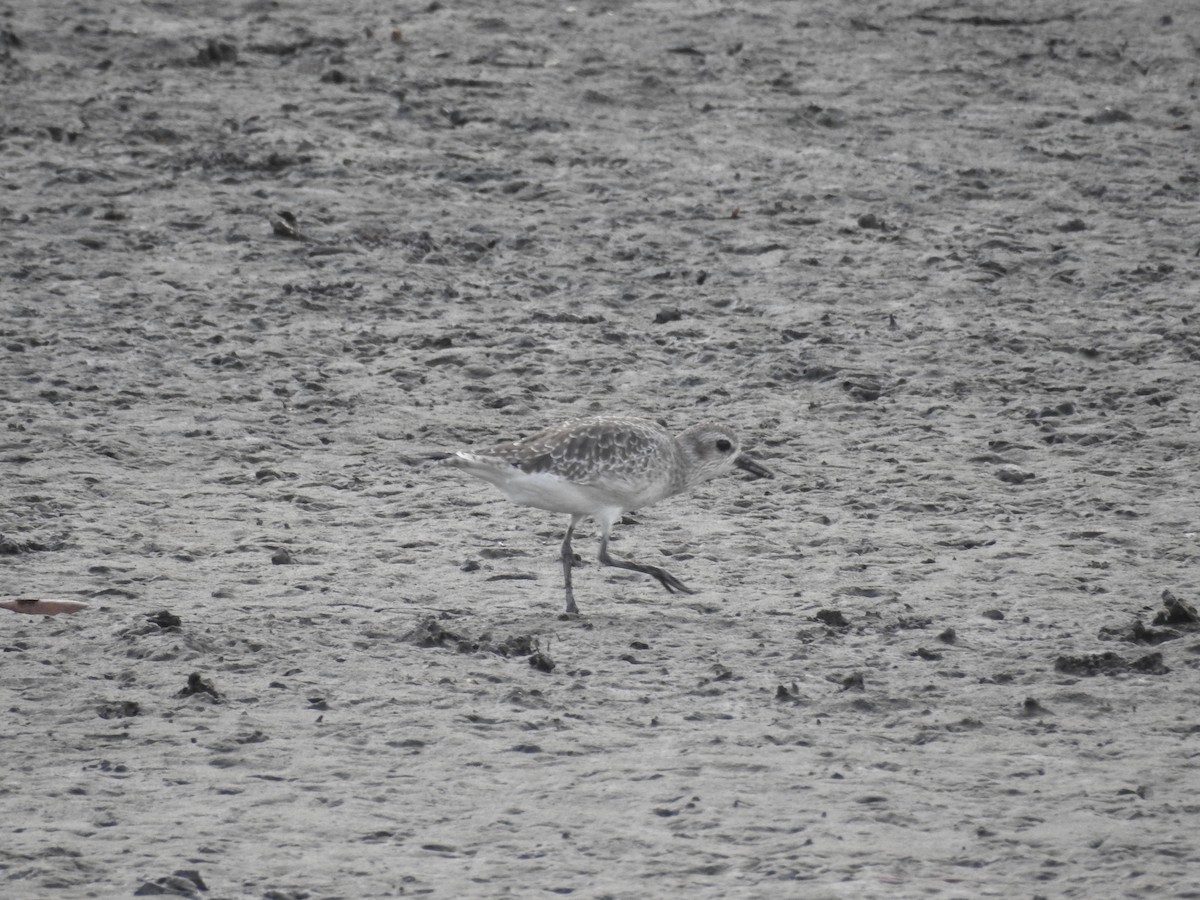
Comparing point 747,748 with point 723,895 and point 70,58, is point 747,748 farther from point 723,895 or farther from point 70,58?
point 70,58

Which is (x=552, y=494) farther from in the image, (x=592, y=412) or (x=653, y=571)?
(x=592, y=412)

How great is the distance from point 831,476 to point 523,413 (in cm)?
189

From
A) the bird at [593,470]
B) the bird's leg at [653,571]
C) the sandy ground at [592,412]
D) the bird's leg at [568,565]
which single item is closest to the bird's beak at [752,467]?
the sandy ground at [592,412]

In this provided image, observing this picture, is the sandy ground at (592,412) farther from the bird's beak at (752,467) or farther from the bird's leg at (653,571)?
the bird's beak at (752,467)

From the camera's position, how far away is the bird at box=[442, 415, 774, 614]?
855 centimetres

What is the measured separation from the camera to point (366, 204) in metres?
13.2

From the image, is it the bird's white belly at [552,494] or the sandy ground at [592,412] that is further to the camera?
the bird's white belly at [552,494]

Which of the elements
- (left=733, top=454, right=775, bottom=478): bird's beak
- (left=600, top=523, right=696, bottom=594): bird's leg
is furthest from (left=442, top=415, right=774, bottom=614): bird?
(left=733, top=454, right=775, bottom=478): bird's beak

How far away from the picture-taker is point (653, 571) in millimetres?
8578

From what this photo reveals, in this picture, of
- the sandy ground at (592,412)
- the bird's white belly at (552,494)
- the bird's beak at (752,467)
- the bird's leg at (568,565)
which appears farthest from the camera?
the bird's beak at (752,467)

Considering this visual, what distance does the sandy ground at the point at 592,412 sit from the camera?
6562 millimetres

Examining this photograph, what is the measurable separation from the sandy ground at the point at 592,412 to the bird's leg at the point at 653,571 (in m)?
0.10

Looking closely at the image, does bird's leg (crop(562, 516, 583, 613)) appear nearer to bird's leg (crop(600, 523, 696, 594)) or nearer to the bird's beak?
bird's leg (crop(600, 523, 696, 594))

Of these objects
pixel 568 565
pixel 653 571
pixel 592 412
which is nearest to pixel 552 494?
pixel 568 565
